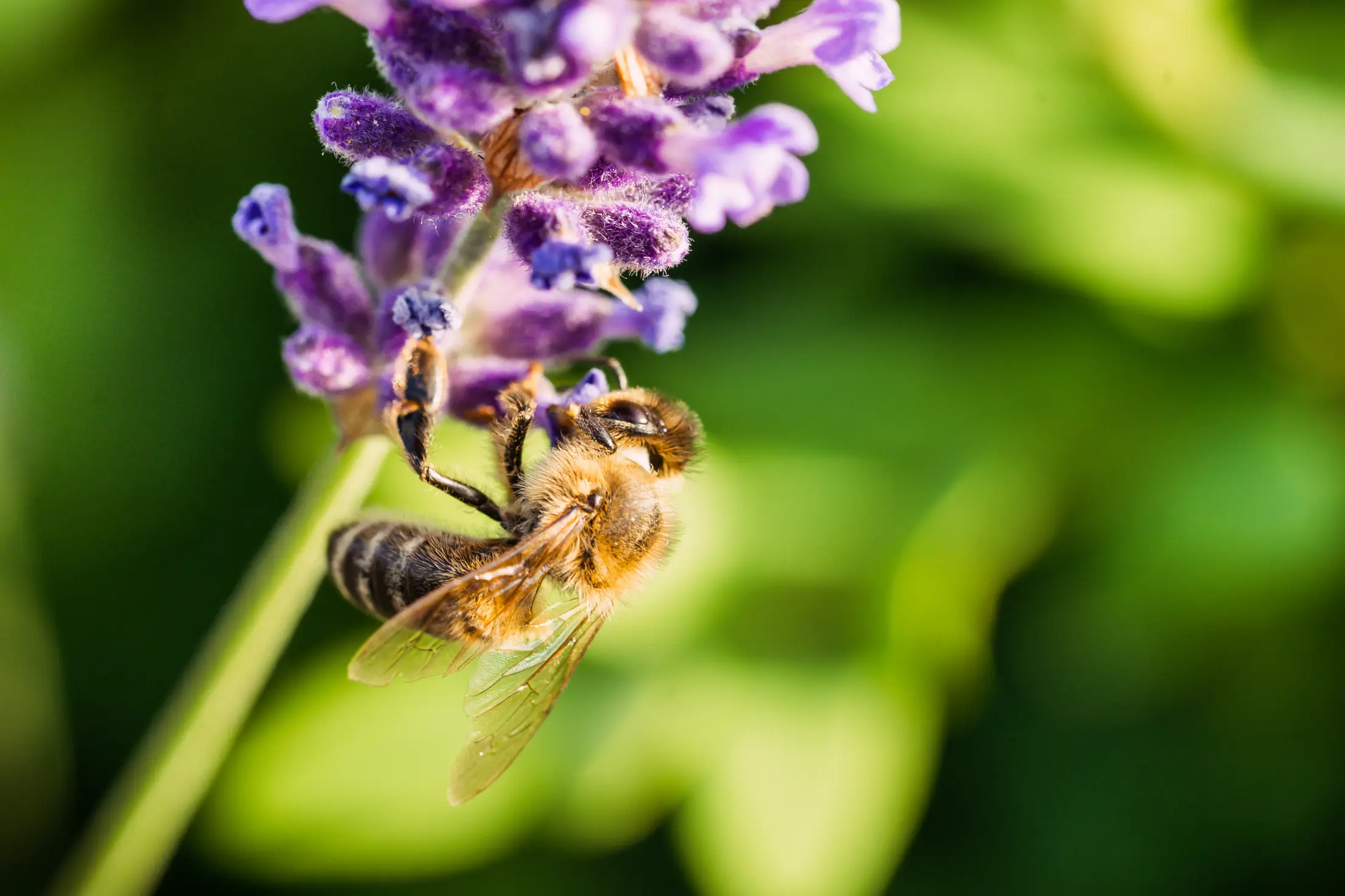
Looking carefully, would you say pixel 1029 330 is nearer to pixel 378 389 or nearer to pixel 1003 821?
pixel 1003 821

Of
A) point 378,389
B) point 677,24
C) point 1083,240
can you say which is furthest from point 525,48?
point 1083,240

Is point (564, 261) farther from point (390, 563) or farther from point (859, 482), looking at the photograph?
point (859, 482)

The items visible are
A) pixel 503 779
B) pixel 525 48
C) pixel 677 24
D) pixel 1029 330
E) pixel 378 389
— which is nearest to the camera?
pixel 525 48

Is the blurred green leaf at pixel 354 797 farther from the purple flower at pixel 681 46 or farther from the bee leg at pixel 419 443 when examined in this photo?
the purple flower at pixel 681 46

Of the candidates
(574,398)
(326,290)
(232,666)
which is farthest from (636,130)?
(232,666)

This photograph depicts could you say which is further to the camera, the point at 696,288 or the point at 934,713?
the point at 696,288

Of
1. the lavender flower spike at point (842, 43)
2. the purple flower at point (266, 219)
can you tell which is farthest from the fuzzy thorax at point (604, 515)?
the lavender flower spike at point (842, 43)

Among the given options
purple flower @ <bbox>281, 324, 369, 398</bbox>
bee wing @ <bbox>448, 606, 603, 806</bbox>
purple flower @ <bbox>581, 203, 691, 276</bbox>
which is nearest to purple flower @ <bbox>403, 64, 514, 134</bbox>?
purple flower @ <bbox>581, 203, 691, 276</bbox>
